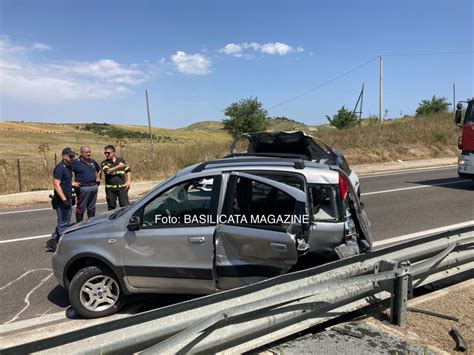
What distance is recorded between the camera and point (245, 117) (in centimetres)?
3344

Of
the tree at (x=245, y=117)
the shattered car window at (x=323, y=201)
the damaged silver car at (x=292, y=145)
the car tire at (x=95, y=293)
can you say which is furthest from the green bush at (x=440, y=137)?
the car tire at (x=95, y=293)

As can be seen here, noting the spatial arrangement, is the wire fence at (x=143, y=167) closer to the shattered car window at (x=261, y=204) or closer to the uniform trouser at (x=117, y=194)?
the uniform trouser at (x=117, y=194)

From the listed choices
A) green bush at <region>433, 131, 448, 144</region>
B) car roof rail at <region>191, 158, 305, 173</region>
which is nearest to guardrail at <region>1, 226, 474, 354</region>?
car roof rail at <region>191, 158, 305, 173</region>

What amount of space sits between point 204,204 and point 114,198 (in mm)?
4667

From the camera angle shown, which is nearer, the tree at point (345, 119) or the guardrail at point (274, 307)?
the guardrail at point (274, 307)

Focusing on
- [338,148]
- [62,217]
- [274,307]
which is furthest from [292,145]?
[338,148]

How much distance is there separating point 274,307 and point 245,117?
30.9 meters

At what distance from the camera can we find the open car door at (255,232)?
396 centimetres

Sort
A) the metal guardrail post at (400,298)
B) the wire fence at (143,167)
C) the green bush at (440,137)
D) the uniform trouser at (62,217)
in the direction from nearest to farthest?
the metal guardrail post at (400,298) → the uniform trouser at (62,217) → the wire fence at (143,167) → the green bush at (440,137)

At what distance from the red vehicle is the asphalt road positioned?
0.65 metres

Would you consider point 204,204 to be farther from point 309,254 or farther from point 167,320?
point 167,320

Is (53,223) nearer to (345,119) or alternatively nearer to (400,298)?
(400,298)

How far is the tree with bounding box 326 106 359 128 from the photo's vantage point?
42331 millimetres

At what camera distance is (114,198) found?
840cm
